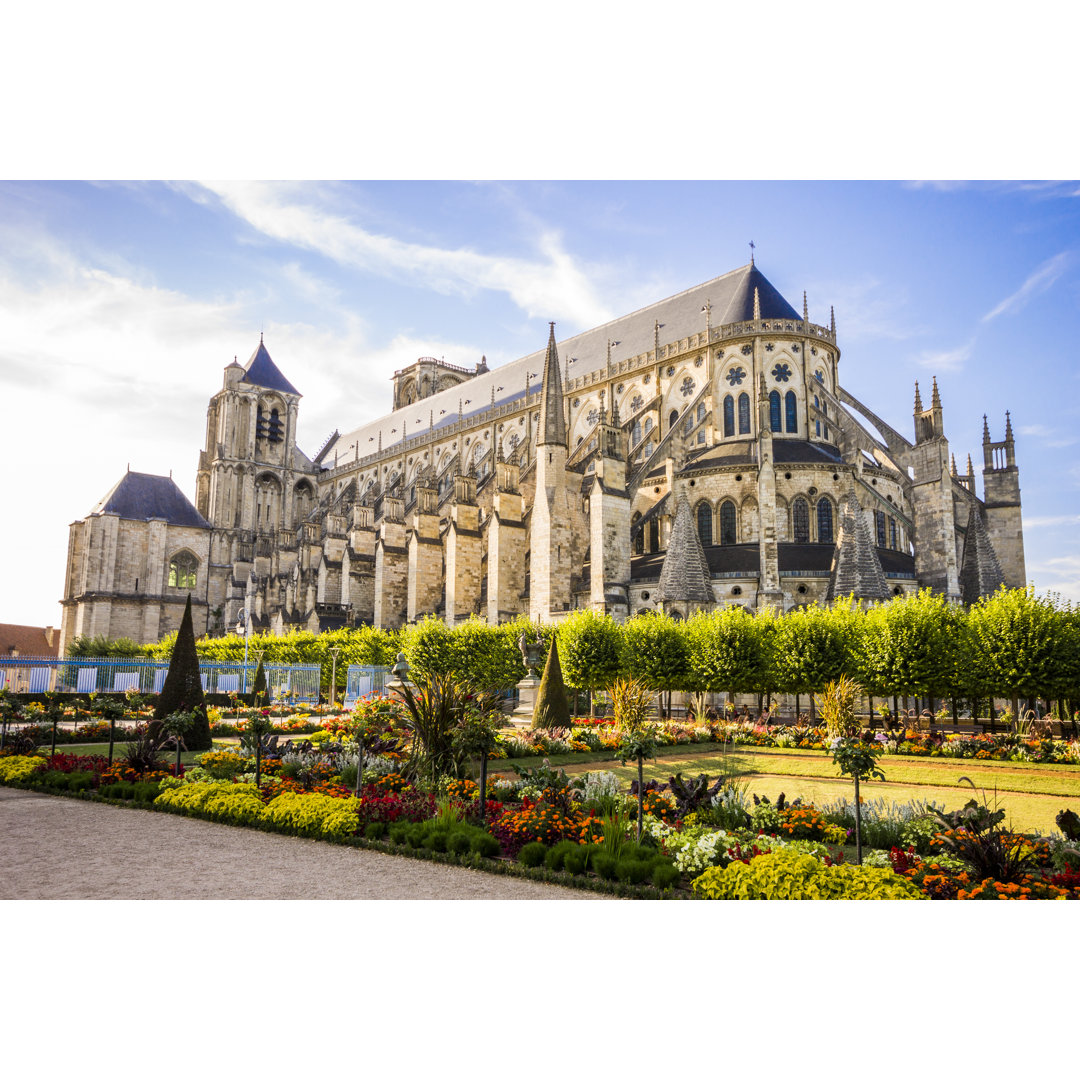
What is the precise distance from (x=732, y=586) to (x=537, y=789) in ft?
71.2

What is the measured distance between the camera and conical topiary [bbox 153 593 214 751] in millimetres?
18141

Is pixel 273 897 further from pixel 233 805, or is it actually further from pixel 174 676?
pixel 174 676

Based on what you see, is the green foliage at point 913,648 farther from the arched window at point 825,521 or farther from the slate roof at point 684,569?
the arched window at point 825,521

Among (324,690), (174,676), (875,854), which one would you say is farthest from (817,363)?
(875,854)

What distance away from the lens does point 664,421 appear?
134 feet

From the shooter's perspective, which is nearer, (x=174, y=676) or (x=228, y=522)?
(x=174, y=676)

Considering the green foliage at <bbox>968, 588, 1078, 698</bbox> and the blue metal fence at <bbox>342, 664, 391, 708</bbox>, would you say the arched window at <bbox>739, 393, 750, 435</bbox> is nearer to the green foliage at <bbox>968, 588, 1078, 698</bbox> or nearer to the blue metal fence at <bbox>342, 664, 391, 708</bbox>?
the green foliage at <bbox>968, 588, 1078, 698</bbox>

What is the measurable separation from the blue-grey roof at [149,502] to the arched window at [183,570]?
2252 millimetres

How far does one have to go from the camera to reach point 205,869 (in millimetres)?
8320

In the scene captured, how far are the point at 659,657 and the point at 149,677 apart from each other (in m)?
24.4

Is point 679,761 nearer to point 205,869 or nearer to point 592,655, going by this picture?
point 592,655

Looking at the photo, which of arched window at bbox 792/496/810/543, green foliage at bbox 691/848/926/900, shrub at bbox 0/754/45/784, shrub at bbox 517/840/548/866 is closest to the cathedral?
arched window at bbox 792/496/810/543

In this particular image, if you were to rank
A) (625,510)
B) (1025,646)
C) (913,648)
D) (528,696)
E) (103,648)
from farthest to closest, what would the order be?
(103,648)
(625,510)
(528,696)
(913,648)
(1025,646)

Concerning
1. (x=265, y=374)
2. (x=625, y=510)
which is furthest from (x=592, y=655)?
(x=265, y=374)
